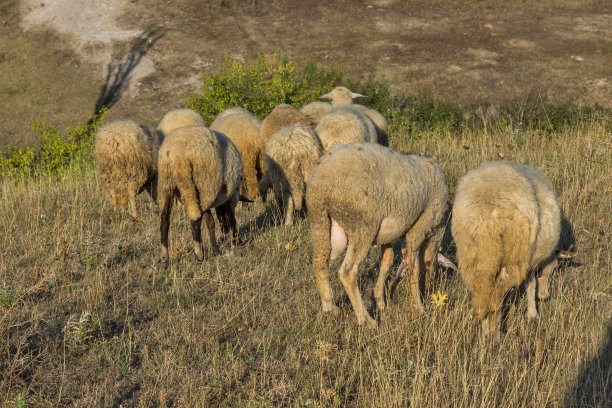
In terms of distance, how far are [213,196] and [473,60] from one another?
24393mm

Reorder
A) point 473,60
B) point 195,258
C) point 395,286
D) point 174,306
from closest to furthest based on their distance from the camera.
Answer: point 174,306, point 395,286, point 195,258, point 473,60

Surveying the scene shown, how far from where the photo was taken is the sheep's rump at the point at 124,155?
316 inches

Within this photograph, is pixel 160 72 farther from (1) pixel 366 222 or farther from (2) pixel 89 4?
(1) pixel 366 222

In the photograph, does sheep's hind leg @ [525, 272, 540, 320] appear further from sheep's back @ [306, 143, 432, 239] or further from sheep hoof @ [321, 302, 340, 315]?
sheep hoof @ [321, 302, 340, 315]

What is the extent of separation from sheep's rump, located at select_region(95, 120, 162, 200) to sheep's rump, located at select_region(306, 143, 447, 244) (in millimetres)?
4261

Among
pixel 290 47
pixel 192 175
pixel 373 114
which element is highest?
pixel 192 175

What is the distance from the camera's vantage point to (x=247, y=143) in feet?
29.8

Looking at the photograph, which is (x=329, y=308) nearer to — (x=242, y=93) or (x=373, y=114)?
(x=373, y=114)

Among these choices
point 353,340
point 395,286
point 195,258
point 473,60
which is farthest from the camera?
point 473,60

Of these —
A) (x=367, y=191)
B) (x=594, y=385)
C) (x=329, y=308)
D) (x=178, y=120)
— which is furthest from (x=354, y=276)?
(x=178, y=120)

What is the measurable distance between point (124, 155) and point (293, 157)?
254 centimetres

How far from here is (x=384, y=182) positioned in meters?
4.66

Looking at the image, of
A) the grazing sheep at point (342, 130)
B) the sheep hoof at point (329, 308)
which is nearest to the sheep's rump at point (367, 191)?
the sheep hoof at point (329, 308)

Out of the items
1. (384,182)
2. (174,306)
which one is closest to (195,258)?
(174,306)
